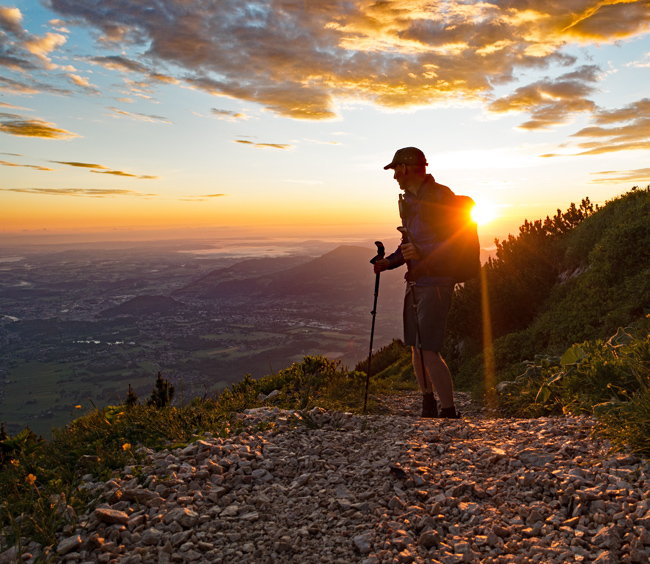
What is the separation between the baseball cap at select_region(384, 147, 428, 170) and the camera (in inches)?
210

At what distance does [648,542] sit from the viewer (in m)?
2.18

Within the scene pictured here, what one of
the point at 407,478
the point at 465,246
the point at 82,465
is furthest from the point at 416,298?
the point at 82,465

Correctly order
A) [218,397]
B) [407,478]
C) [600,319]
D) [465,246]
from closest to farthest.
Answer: [407,478] → [465,246] → [218,397] → [600,319]

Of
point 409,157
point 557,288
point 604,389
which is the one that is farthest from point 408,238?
point 557,288

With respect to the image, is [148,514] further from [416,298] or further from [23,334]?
[23,334]

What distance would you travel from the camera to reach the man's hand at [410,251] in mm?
5199

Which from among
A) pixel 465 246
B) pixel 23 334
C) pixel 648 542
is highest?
pixel 465 246

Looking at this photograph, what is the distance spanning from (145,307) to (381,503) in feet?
606

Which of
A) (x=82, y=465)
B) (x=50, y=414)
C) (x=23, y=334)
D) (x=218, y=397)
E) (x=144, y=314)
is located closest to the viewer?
(x=82, y=465)

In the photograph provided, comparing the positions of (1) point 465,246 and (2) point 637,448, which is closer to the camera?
(2) point 637,448

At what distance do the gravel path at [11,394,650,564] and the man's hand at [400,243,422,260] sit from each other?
83.6 inches

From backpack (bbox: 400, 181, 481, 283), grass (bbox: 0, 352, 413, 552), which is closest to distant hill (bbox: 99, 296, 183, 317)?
grass (bbox: 0, 352, 413, 552)

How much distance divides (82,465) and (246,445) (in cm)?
151

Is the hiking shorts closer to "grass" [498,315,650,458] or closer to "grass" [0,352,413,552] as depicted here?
"grass" [498,315,650,458]
